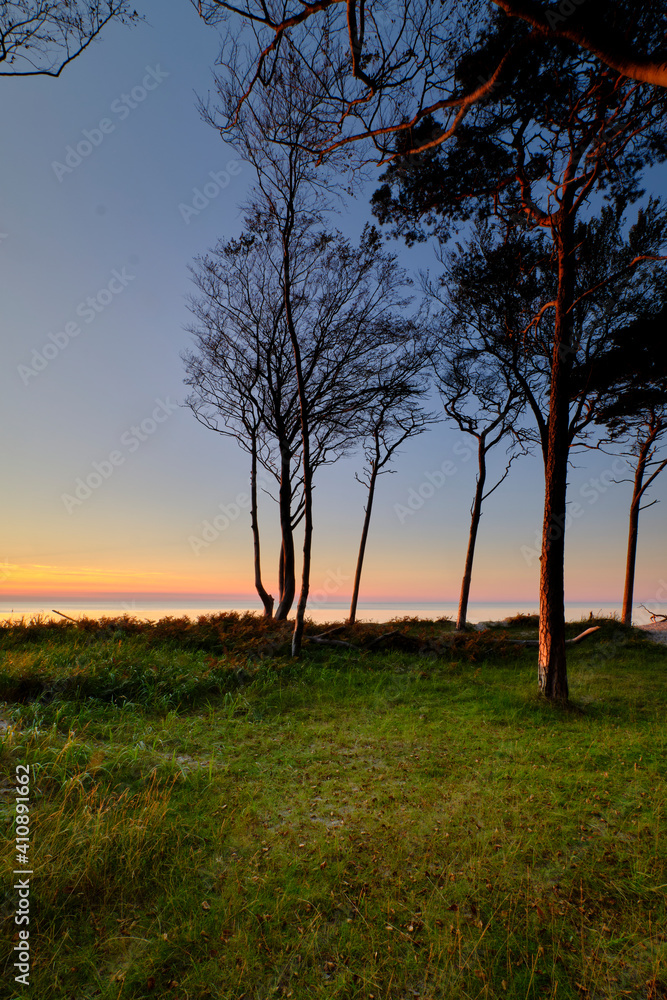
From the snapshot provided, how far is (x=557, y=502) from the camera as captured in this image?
28.8 feet

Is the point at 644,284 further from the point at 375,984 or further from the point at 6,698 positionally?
the point at 6,698

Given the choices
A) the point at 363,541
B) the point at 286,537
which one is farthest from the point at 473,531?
the point at 286,537

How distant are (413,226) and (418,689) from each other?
9.68 metres

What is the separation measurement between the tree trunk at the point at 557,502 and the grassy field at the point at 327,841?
2.35 feet

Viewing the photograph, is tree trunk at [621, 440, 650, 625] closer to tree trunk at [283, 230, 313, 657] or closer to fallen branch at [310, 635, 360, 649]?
fallen branch at [310, 635, 360, 649]

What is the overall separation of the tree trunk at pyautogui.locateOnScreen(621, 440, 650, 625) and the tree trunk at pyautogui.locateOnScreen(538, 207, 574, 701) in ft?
38.4

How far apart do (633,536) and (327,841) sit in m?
18.4

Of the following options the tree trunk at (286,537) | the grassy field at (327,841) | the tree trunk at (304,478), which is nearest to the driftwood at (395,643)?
the tree trunk at (304,478)

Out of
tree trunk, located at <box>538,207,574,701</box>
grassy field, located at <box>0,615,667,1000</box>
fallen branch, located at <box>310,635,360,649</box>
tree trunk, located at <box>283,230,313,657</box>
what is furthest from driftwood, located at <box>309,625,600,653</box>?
tree trunk, located at <box>538,207,574,701</box>

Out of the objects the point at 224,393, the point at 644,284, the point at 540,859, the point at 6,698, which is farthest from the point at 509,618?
the point at 6,698

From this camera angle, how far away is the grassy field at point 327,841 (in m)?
3.10

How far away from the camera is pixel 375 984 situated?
2.97m

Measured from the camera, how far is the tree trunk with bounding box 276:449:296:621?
15531 mm

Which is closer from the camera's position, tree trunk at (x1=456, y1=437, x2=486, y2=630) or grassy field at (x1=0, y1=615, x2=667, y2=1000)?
grassy field at (x1=0, y1=615, x2=667, y2=1000)
